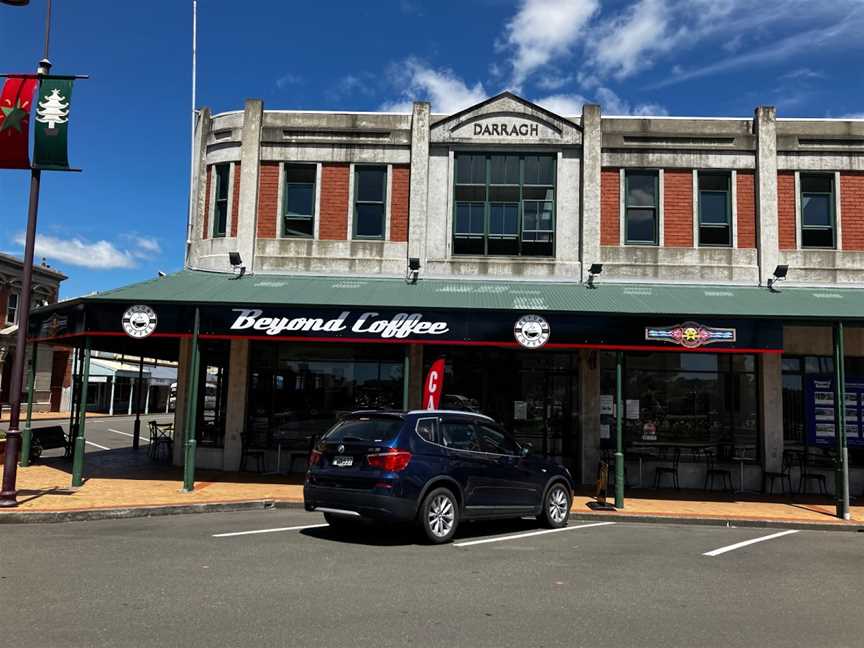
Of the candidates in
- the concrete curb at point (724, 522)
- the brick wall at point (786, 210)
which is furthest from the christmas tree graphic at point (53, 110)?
the brick wall at point (786, 210)

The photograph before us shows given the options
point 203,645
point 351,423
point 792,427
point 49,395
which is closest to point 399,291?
point 351,423

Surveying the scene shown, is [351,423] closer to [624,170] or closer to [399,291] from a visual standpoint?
[399,291]

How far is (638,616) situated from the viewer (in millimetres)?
5934

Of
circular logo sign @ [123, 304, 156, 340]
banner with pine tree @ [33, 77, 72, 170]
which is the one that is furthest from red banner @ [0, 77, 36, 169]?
circular logo sign @ [123, 304, 156, 340]

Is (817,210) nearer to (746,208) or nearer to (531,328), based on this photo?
(746,208)

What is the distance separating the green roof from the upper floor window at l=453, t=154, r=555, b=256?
3.36ft

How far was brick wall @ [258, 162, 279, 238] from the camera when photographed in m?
16.9

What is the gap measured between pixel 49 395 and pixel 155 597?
41404 millimetres

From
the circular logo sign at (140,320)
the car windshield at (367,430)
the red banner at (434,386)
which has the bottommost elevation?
the car windshield at (367,430)

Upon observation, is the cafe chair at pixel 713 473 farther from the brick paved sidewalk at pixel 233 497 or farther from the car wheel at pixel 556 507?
the car wheel at pixel 556 507

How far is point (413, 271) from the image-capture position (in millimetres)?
16328

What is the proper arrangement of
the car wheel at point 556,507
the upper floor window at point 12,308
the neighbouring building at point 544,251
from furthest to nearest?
the upper floor window at point 12,308 → the neighbouring building at point 544,251 → the car wheel at point 556,507

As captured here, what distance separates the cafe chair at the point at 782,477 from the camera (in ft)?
50.2

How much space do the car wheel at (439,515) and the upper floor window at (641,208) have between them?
31.2 ft
